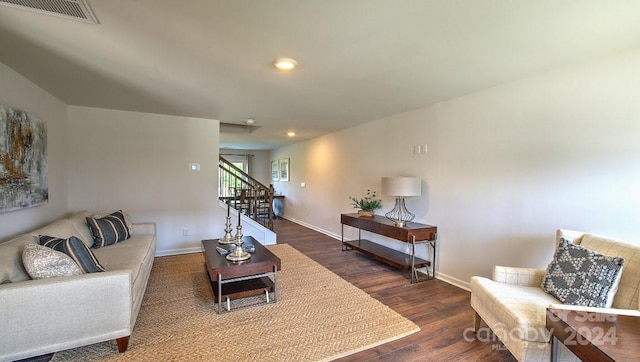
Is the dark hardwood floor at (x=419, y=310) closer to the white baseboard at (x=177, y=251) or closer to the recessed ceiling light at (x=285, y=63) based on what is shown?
the white baseboard at (x=177, y=251)

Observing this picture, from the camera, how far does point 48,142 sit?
3.27 metres

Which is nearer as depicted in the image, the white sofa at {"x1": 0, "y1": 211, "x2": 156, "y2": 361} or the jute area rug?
the white sofa at {"x1": 0, "y1": 211, "x2": 156, "y2": 361}

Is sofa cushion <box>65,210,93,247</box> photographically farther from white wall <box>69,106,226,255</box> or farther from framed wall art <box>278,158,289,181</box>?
framed wall art <box>278,158,289,181</box>

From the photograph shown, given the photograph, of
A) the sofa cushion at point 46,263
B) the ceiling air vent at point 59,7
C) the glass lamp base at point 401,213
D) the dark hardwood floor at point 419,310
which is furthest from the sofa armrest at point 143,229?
the glass lamp base at point 401,213

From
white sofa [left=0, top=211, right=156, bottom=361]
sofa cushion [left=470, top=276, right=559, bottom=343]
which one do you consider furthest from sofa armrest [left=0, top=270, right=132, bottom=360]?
sofa cushion [left=470, top=276, right=559, bottom=343]

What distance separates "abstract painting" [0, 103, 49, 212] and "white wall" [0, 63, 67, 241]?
0.09m

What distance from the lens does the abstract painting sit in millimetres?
2365

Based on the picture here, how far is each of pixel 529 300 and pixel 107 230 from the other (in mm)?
4051

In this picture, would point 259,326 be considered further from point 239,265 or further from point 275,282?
point 239,265

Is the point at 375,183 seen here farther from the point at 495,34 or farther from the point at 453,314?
the point at 495,34

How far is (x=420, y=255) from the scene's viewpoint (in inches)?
151

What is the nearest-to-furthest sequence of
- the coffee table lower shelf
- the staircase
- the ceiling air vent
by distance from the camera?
1. the ceiling air vent
2. the coffee table lower shelf
3. the staircase

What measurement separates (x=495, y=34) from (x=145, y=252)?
3.66 metres

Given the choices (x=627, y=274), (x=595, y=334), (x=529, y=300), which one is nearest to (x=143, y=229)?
(x=529, y=300)
